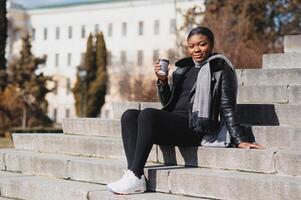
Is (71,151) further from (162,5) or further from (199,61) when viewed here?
(162,5)

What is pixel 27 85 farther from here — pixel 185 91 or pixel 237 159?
pixel 237 159

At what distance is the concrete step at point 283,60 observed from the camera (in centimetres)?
855

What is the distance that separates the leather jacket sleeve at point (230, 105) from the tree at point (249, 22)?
597 inches

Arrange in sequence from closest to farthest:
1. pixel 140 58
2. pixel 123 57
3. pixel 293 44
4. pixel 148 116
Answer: pixel 148 116
pixel 293 44
pixel 140 58
pixel 123 57

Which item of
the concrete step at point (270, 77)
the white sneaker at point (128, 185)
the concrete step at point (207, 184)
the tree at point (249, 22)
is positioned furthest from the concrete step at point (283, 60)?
the tree at point (249, 22)

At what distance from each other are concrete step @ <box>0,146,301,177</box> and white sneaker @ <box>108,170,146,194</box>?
49 centimetres

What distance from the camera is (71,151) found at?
7.26 metres

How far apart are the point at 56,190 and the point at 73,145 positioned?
3.69 feet

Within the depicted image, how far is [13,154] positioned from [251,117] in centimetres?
306

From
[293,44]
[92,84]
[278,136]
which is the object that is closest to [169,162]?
[278,136]

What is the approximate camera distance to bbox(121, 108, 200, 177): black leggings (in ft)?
17.9

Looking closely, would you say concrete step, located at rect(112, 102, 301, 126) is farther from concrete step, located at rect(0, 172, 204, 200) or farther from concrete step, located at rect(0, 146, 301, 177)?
concrete step, located at rect(0, 172, 204, 200)

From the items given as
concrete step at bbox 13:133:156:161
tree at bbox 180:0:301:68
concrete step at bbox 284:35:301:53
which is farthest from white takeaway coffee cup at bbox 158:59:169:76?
tree at bbox 180:0:301:68

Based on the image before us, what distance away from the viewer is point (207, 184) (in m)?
5.27
